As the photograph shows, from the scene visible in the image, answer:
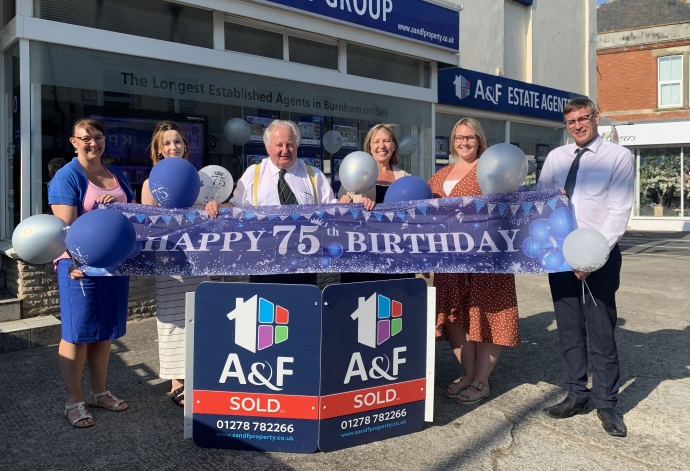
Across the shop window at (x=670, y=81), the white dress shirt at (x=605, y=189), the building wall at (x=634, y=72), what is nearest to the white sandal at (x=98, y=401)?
the white dress shirt at (x=605, y=189)

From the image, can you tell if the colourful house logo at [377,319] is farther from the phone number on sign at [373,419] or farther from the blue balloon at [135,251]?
the blue balloon at [135,251]

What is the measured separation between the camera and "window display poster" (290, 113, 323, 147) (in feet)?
25.5

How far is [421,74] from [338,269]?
6.62 metres

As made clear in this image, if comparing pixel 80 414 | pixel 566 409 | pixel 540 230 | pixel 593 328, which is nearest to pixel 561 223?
pixel 540 230

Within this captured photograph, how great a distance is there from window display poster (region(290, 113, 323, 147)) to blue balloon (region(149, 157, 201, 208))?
14.1ft

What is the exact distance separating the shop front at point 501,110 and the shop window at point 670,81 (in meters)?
10.6

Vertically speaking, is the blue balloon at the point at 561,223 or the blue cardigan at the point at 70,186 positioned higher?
the blue cardigan at the point at 70,186

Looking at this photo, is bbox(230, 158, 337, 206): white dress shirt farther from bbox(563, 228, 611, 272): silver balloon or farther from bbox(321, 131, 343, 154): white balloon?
bbox(321, 131, 343, 154): white balloon

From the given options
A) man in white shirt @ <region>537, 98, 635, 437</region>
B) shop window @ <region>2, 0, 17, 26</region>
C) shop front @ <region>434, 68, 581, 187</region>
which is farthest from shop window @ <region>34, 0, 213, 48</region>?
man in white shirt @ <region>537, 98, 635, 437</region>

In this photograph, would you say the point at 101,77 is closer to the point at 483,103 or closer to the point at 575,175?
the point at 575,175

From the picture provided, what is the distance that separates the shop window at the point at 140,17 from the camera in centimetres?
564

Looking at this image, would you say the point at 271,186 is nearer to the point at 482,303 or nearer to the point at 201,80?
the point at 482,303

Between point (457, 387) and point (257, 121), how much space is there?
4.55 metres

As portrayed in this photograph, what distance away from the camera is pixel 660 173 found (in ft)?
64.4
